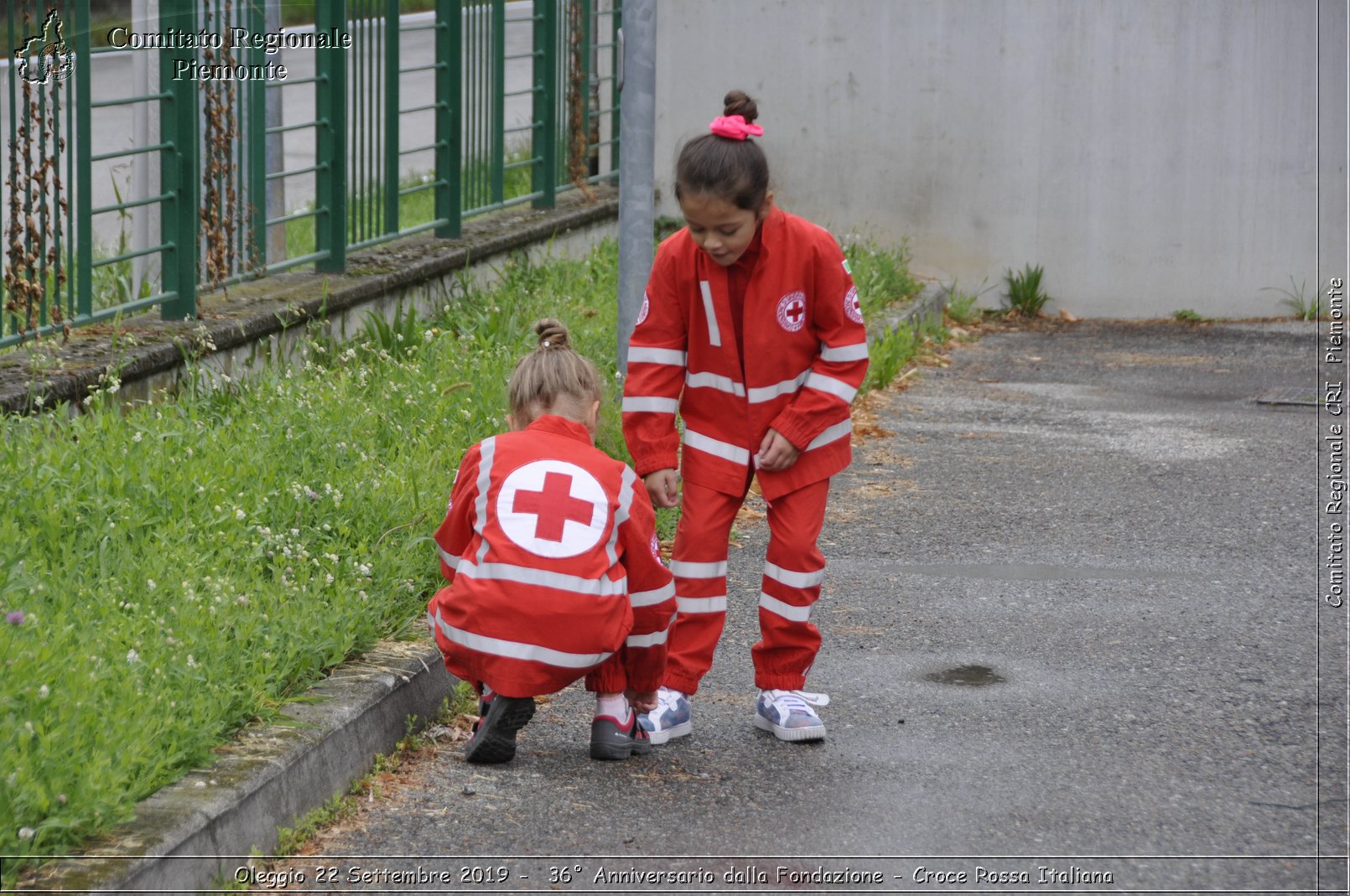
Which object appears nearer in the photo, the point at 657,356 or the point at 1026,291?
the point at 657,356

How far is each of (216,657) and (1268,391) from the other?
270 inches

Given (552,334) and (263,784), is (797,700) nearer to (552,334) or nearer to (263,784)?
(552,334)

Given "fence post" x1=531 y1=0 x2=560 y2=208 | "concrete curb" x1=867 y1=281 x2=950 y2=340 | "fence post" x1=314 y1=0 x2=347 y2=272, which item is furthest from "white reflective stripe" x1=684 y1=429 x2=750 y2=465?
"fence post" x1=531 y1=0 x2=560 y2=208

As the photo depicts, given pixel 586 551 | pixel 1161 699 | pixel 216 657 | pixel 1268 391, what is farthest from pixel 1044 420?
pixel 216 657

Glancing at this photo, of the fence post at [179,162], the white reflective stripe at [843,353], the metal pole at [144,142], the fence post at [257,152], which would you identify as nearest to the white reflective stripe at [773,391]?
the white reflective stripe at [843,353]

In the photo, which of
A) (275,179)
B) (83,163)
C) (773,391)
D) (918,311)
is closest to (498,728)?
(773,391)

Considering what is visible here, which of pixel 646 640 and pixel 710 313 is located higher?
pixel 710 313

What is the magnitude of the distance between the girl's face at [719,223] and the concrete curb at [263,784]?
127 centimetres

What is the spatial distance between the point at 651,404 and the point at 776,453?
354 mm

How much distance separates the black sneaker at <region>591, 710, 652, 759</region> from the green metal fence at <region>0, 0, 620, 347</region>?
299 centimetres

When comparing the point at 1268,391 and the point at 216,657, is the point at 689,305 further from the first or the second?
the point at 1268,391

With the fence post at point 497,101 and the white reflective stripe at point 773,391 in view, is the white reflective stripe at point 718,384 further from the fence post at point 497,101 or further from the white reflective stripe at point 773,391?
the fence post at point 497,101

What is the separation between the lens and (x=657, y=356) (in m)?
3.97

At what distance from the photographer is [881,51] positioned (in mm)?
11258
